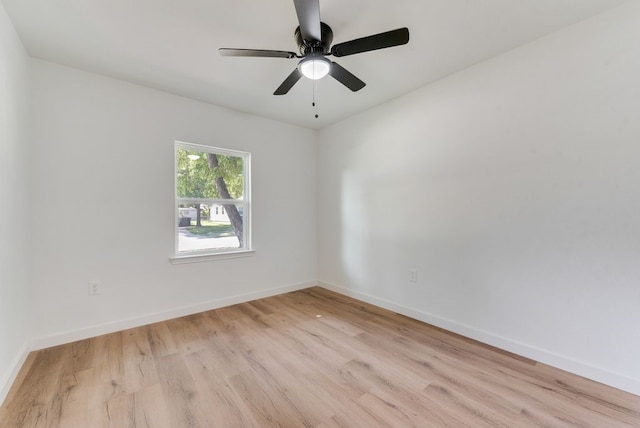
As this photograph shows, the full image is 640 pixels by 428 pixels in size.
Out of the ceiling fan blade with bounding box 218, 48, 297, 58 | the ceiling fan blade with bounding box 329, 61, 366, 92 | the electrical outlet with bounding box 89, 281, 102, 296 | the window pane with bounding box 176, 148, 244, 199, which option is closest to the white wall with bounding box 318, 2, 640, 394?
the ceiling fan blade with bounding box 329, 61, 366, 92

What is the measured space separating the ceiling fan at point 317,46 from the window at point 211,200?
1607 mm

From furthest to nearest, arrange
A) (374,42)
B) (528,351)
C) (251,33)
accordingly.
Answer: (528,351), (251,33), (374,42)

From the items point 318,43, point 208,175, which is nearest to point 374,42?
point 318,43

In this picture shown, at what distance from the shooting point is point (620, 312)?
172 cm

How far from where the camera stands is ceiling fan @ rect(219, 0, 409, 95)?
4.64 ft

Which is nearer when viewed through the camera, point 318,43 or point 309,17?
point 309,17

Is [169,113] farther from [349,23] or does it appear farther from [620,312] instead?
[620,312]

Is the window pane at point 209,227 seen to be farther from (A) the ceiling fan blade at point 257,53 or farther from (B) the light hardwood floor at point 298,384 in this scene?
(A) the ceiling fan blade at point 257,53

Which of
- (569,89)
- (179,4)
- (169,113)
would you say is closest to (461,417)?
(569,89)

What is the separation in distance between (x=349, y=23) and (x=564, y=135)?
1718 mm

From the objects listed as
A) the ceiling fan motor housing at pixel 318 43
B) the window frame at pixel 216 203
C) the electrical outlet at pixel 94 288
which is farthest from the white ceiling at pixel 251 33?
the electrical outlet at pixel 94 288

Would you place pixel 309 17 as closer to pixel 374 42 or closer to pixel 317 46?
pixel 317 46

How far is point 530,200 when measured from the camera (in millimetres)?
2072

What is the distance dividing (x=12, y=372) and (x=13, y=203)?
1.13 meters
